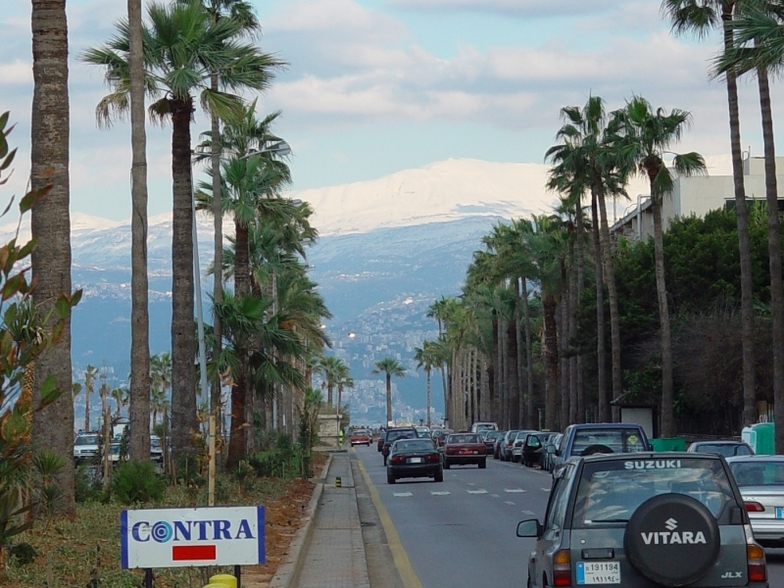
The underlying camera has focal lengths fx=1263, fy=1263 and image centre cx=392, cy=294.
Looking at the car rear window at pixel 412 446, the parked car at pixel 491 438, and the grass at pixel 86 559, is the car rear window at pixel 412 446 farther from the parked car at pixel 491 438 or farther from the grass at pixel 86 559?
the parked car at pixel 491 438

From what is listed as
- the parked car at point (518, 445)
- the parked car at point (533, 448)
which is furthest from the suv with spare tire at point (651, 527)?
the parked car at point (518, 445)

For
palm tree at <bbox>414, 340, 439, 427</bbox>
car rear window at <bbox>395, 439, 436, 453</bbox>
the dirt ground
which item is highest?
palm tree at <bbox>414, 340, 439, 427</bbox>

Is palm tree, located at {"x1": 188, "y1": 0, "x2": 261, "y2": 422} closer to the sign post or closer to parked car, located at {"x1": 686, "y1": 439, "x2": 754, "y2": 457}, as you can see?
parked car, located at {"x1": 686, "y1": 439, "x2": 754, "y2": 457}

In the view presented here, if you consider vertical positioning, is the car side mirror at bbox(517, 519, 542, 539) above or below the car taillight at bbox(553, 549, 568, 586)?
above

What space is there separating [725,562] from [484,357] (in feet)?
419

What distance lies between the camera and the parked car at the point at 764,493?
17.0 m

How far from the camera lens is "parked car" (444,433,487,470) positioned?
5494 centimetres

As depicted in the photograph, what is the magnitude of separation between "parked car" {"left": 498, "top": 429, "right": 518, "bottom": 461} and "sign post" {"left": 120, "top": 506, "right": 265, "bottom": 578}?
52602 mm

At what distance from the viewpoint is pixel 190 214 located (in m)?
27.5

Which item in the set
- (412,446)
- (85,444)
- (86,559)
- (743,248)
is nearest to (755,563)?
(86,559)

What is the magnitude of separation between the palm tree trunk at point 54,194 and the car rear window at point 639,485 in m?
9.69

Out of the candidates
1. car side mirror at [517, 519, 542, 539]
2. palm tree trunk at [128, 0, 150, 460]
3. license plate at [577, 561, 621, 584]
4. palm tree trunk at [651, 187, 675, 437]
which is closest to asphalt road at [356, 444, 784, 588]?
car side mirror at [517, 519, 542, 539]

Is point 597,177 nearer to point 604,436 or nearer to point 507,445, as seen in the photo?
point 507,445

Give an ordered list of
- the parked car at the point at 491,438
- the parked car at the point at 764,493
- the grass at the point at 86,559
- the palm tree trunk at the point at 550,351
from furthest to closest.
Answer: the palm tree trunk at the point at 550,351
the parked car at the point at 491,438
the parked car at the point at 764,493
the grass at the point at 86,559
